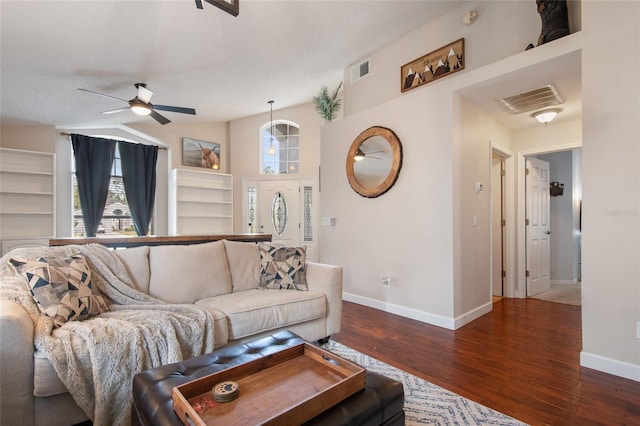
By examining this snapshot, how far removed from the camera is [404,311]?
3520 mm

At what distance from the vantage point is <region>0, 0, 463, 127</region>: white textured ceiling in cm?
255

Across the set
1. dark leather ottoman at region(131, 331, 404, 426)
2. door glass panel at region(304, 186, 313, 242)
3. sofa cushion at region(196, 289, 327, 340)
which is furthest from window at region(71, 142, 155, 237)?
dark leather ottoman at region(131, 331, 404, 426)

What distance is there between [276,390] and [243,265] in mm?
1789

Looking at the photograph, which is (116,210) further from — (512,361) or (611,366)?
(611,366)

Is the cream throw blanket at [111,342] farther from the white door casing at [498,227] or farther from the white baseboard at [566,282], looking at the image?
the white baseboard at [566,282]

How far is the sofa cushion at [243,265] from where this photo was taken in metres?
2.80

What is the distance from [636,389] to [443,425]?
1443mm

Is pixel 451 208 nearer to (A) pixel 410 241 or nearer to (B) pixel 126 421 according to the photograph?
(A) pixel 410 241

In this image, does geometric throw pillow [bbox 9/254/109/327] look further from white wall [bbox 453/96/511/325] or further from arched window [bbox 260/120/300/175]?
arched window [bbox 260/120/300/175]

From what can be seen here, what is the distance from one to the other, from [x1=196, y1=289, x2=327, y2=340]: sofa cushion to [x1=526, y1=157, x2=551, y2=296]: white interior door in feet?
11.4

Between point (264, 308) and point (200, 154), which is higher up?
point (200, 154)

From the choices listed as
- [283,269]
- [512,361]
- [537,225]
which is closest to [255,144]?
[283,269]

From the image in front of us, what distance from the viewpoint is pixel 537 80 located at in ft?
9.14

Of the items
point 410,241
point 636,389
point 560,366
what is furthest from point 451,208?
point 636,389
